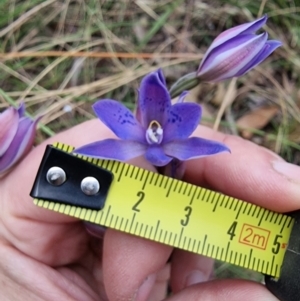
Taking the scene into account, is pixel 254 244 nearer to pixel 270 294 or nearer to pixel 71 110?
pixel 270 294

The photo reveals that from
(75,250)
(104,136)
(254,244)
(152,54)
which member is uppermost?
(152,54)

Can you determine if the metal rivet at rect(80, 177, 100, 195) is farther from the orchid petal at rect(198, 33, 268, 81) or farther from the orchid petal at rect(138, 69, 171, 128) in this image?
the orchid petal at rect(198, 33, 268, 81)

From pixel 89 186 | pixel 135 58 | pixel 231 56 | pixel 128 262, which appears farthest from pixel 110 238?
pixel 135 58

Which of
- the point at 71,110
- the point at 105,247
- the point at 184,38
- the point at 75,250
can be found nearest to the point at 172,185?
the point at 105,247

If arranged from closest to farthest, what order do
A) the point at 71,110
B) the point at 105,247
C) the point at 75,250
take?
the point at 105,247 < the point at 75,250 < the point at 71,110

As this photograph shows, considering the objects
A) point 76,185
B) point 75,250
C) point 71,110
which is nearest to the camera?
point 76,185

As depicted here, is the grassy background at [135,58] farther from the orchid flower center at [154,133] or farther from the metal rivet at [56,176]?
the metal rivet at [56,176]

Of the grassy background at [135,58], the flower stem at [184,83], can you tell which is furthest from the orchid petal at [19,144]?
the grassy background at [135,58]
